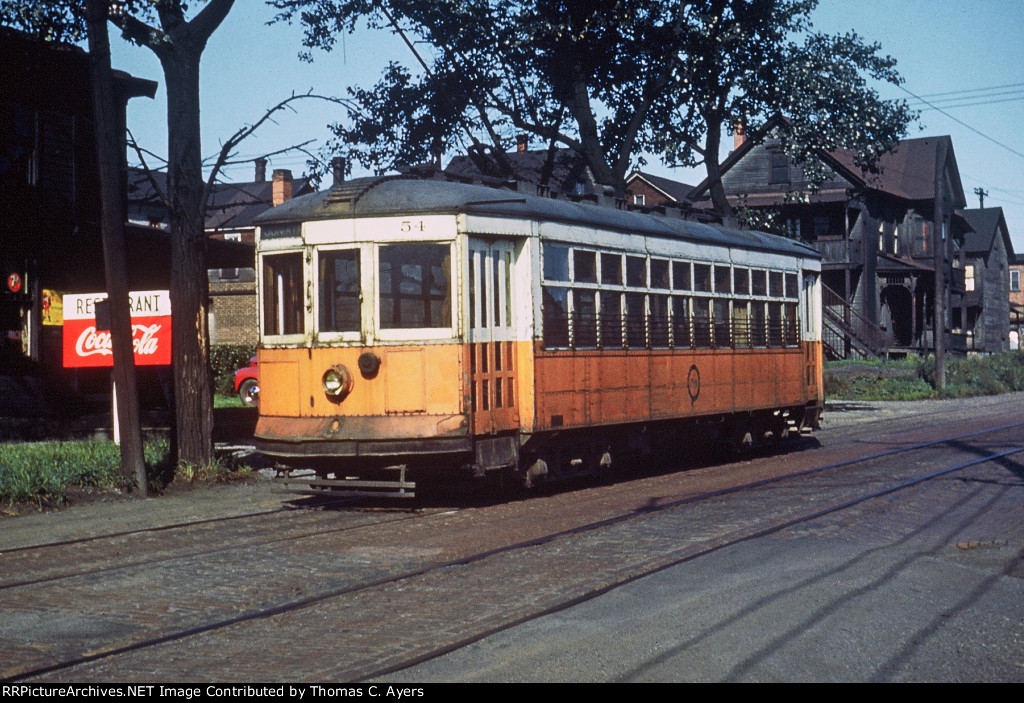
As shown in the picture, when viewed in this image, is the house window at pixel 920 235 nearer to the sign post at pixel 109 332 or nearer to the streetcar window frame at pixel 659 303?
the streetcar window frame at pixel 659 303

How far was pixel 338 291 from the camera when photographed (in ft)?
39.1

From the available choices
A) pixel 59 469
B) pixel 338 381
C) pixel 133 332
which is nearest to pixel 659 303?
pixel 338 381

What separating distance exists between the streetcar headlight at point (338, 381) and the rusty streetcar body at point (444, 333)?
0.05 feet

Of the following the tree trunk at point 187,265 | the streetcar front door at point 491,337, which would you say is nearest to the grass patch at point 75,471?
the tree trunk at point 187,265

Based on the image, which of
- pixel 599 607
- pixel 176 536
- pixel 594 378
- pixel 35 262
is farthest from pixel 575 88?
pixel 599 607

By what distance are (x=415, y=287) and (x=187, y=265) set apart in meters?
4.36

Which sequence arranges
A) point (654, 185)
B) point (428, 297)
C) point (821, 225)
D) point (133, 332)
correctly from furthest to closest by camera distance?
point (654, 185)
point (821, 225)
point (133, 332)
point (428, 297)

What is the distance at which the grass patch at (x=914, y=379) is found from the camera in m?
38.2

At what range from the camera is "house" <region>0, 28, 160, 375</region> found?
2105 cm

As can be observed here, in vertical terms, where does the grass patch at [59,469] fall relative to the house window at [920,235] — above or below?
below

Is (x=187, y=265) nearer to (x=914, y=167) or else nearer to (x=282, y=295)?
(x=282, y=295)

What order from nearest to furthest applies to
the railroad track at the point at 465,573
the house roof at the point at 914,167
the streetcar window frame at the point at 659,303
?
the railroad track at the point at 465,573
the streetcar window frame at the point at 659,303
the house roof at the point at 914,167

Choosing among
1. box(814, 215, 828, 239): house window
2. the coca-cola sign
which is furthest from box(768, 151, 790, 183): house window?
the coca-cola sign

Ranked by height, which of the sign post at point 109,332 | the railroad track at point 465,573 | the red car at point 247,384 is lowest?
the railroad track at point 465,573
